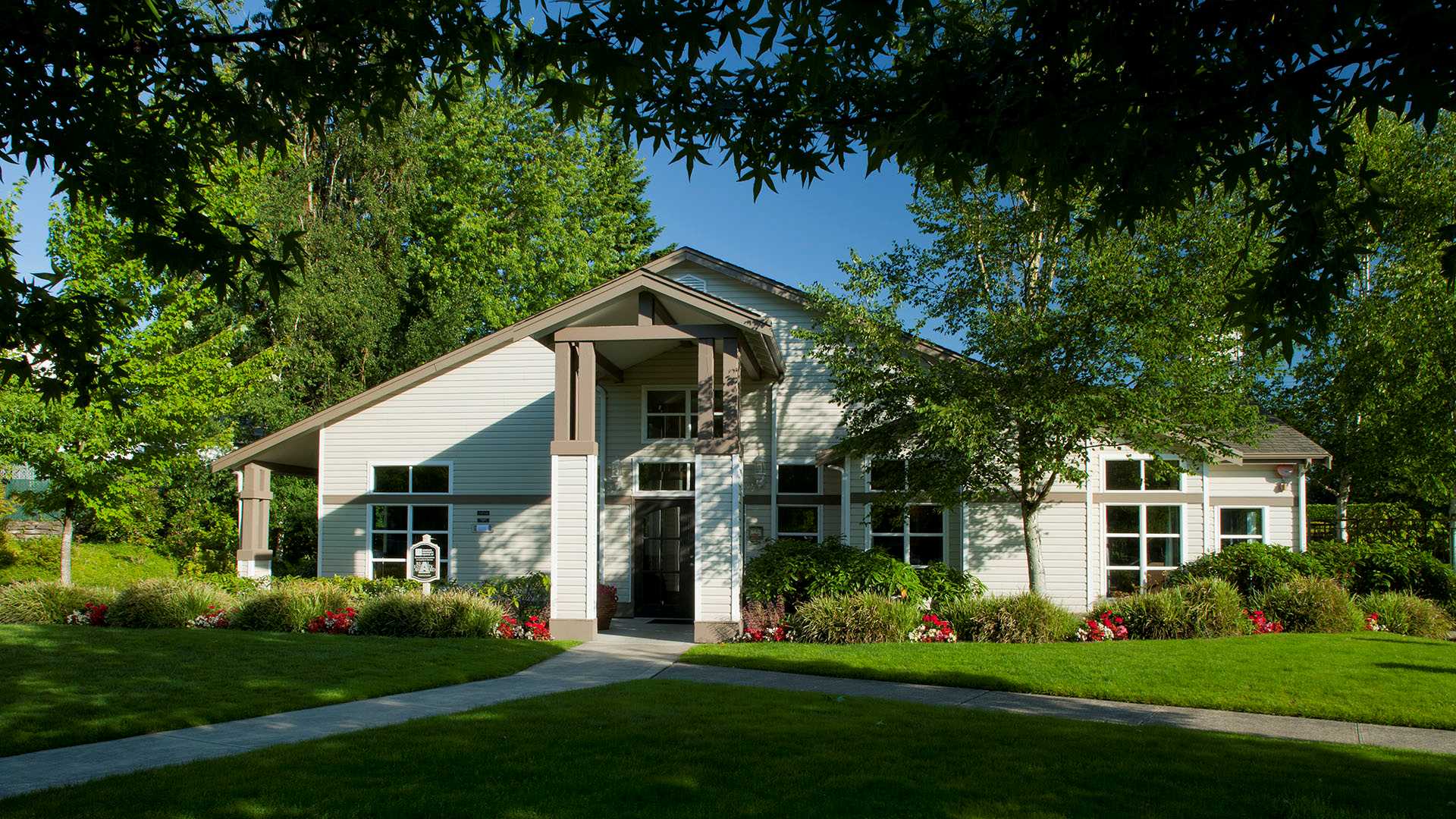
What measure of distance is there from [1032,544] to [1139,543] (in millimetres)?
3107

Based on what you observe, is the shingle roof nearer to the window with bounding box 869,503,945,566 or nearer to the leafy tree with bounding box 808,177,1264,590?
the leafy tree with bounding box 808,177,1264,590

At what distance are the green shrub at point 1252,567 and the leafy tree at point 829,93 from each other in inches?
497

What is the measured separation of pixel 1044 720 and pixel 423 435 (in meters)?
14.6

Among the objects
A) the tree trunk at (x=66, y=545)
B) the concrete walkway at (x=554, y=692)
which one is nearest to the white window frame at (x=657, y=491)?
the concrete walkway at (x=554, y=692)

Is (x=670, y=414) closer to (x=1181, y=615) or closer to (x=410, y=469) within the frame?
(x=410, y=469)

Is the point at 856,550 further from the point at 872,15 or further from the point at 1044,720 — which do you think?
the point at 872,15

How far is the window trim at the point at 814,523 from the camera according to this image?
18.6 metres

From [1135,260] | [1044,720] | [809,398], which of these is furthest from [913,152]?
[809,398]

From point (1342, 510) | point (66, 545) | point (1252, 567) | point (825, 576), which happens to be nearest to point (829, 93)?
point (825, 576)

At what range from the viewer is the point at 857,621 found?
47.1ft

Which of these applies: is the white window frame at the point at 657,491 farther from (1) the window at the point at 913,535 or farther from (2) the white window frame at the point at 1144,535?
(2) the white window frame at the point at 1144,535

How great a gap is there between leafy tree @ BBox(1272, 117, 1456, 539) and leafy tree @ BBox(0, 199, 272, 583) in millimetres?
21332

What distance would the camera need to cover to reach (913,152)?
5.14 m

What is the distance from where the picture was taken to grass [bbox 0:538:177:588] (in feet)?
71.7
